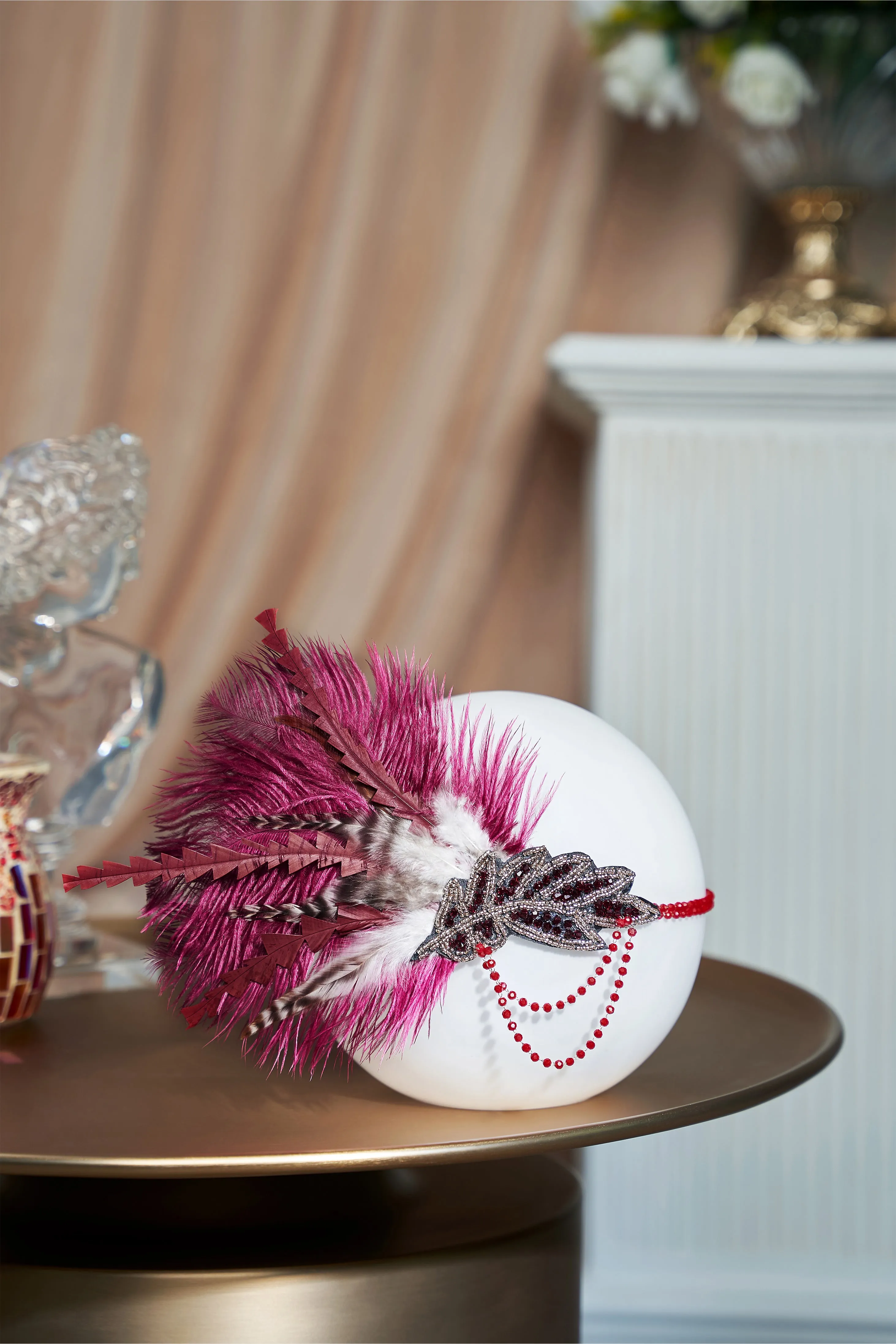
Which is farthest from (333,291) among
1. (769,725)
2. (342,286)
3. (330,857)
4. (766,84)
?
(330,857)

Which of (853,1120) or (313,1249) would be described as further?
(853,1120)

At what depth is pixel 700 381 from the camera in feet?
3.77

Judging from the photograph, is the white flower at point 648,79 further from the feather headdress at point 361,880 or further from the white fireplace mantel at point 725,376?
the feather headdress at point 361,880

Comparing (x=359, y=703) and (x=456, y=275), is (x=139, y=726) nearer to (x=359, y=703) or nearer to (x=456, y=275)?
(x=359, y=703)

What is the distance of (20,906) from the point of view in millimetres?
687

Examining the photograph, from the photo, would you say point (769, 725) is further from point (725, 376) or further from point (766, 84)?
point (766, 84)

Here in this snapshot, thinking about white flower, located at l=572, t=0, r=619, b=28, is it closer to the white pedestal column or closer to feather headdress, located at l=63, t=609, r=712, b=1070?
the white pedestal column

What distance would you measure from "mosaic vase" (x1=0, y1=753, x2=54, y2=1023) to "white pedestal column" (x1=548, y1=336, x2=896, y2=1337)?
23.6 inches

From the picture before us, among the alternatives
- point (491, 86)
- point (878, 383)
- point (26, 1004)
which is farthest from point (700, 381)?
point (26, 1004)

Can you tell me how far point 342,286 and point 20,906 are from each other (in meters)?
0.89

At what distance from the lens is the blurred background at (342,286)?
1364 millimetres

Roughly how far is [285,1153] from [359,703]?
7.6 inches

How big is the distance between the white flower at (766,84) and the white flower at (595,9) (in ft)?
0.44

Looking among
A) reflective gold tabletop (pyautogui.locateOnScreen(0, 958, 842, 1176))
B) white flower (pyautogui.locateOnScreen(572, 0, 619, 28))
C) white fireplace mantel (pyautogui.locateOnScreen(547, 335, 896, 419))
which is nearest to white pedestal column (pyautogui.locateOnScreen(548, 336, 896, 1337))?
white fireplace mantel (pyautogui.locateOnScreen(547, 335, 896, 419))
